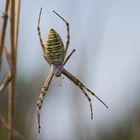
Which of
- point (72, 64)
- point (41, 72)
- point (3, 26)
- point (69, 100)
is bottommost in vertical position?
point (41, 72)

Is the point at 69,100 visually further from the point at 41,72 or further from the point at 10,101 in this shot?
the point at 41,72

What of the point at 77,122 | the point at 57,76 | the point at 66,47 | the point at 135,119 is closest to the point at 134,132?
the point at 135,119

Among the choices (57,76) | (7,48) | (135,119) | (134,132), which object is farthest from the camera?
(135,119)

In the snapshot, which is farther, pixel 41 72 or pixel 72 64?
pixel 41 72

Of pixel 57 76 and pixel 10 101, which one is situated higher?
pixel 10 101

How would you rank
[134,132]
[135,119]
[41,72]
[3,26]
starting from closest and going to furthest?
[3,26] → [134,132] → [135,119] → [41,72]

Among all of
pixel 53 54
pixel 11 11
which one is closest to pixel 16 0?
pixel 11 11
